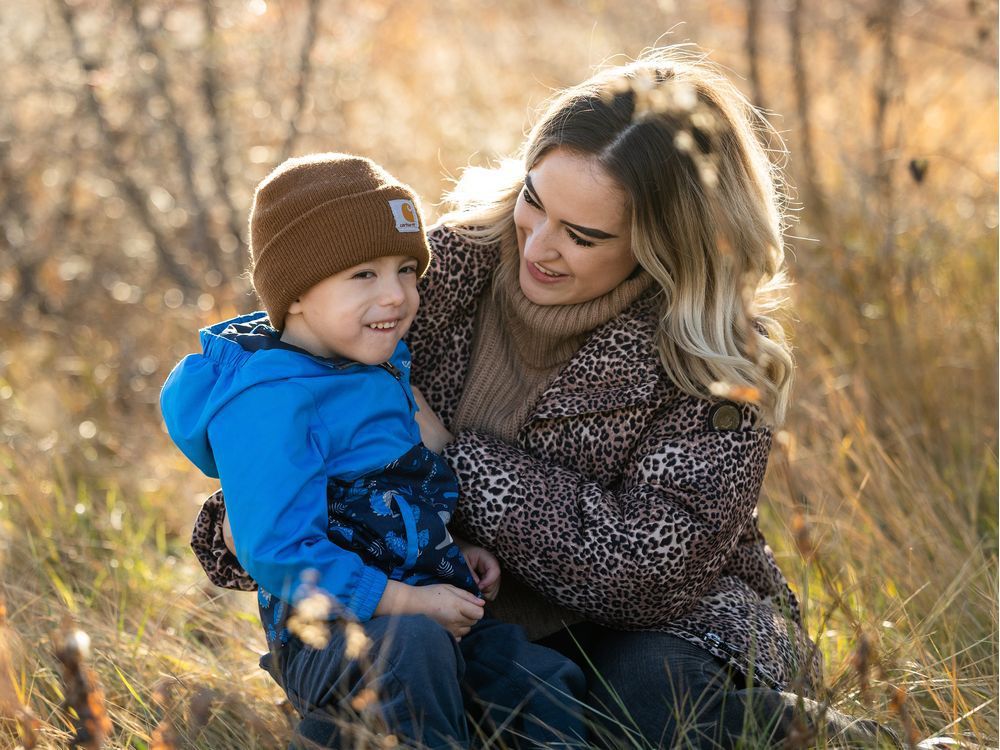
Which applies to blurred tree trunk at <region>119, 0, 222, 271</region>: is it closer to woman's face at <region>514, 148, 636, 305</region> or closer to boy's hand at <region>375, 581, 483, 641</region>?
woman's face at <region>514, 148, 636, 305</region>

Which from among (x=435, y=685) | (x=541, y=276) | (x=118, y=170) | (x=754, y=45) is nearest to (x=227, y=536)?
(x=435, y=685)

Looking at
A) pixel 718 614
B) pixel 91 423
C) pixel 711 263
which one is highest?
pixel 711 263

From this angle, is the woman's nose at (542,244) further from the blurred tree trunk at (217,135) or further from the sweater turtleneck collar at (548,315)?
the blurred tree trunk at (217,135)

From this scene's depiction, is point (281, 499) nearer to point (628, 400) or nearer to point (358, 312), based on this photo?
point (358, 312)

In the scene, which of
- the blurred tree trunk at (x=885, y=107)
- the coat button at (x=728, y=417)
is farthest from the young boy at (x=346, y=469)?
the blurred tree trunk at (x=885, y=107)

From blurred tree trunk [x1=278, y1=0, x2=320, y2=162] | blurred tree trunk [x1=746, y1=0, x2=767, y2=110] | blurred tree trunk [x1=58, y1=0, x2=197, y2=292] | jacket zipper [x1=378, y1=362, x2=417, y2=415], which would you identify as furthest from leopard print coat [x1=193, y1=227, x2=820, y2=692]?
blurred tree trunk [x1=58, y1=0, x2=197, y2=292]

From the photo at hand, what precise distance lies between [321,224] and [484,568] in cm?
86

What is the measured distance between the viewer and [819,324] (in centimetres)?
446

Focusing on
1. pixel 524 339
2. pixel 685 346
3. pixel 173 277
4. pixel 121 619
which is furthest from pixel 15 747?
pixel 173 277

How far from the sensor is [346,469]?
2.24m

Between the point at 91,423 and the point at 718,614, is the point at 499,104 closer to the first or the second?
the point at 91,423

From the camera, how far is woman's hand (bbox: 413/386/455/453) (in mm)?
2596

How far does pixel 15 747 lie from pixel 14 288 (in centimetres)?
446

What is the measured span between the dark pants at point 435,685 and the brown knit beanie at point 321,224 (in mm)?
739
